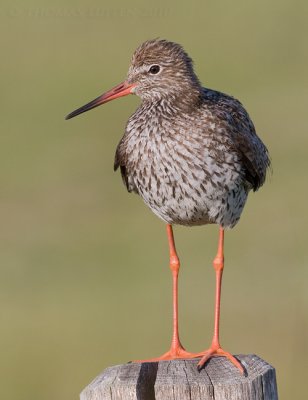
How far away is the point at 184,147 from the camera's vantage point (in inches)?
352

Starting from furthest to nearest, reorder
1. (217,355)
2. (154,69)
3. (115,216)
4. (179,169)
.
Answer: (115,216), (154,69), (179,169), (217,355)

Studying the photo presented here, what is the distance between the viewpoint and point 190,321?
15.3 meters

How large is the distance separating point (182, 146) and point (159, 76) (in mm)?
593

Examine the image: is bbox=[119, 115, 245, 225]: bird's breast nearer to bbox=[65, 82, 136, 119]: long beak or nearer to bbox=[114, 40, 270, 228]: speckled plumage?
bbox=[114, 40, 270, 228]: speckled plumage

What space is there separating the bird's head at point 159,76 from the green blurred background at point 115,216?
14.3ft

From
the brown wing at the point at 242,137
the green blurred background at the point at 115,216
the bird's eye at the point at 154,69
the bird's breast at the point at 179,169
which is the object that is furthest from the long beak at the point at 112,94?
the green blurred background at the point at 115,216

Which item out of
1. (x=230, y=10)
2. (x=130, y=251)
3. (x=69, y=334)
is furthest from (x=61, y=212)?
(x=230, y=10)

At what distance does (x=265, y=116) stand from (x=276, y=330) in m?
13.0

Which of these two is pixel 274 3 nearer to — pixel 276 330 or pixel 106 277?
pixel 106 277

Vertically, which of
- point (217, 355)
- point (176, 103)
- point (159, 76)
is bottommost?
point (217, 355)

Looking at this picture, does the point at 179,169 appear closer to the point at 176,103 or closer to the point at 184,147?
the point at 184,147

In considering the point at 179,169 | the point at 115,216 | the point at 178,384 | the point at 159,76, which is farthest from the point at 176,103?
the point at 115,216

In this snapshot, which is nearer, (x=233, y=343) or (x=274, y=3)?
(x=233, y=343)

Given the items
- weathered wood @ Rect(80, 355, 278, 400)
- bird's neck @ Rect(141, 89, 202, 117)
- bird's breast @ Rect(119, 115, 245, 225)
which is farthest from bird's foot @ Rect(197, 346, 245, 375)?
bird's neck @ Rect(141, 89, 202, 117)
